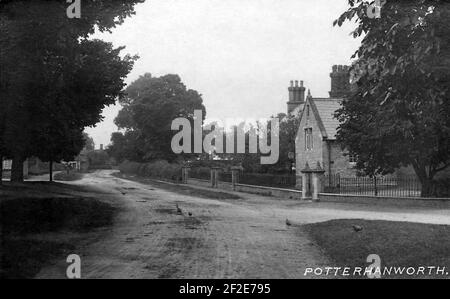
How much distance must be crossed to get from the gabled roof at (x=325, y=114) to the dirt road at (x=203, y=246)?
18084mm

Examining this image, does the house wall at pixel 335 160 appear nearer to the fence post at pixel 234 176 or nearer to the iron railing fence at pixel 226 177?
the fence post at pixel 234 176

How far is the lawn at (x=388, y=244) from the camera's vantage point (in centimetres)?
771

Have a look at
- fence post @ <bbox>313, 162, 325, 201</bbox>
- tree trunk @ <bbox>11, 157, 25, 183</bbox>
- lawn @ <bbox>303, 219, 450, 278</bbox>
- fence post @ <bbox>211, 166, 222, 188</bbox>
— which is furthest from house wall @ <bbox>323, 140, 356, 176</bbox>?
lawn @ <bbox>303, 219, 450, 278</bbox>

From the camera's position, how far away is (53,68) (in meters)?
14.9

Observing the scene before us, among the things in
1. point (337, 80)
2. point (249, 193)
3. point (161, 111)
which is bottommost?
point (249, 193)

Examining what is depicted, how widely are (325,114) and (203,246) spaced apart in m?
28.1

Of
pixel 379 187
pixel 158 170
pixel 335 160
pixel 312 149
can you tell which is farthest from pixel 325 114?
pixel 158 170

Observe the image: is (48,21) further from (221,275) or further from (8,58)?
(221,275)

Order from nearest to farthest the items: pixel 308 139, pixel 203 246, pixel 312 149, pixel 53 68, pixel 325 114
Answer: pixel 203 246 < pixel 53 68 < pixel 312 149 < pixel 325 114 < pixel 308 139

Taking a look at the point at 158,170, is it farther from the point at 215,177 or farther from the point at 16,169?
the point at 16,169

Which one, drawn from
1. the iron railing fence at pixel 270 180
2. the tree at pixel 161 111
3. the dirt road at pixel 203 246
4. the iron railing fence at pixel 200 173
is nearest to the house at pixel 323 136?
the iron railing fence at pixel 270 180

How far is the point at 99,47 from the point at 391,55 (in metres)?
18.2

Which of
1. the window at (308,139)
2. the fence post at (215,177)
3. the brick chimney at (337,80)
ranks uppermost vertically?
the brick chimney at (337,80)
